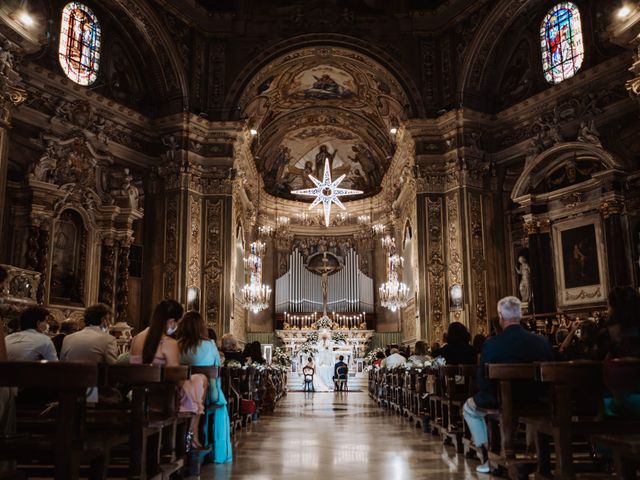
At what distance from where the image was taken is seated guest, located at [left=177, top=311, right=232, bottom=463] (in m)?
6.24

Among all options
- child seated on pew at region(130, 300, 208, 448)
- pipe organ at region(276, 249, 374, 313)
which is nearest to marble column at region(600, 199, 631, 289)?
child seated on pew at region(130, 300, 208, 448)

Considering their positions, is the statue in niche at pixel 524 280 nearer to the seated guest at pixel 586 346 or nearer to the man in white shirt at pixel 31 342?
the seated guest at pixel 586 346

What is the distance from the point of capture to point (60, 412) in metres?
3.55

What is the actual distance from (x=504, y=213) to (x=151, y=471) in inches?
595

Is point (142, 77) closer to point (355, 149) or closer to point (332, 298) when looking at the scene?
point (355, 149)

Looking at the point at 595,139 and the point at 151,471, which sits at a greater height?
the point at 595,139

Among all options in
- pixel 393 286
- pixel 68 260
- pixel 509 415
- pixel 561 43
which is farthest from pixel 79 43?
pixel 509 415

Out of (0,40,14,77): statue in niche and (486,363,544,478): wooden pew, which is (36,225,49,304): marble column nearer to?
(0,40,14,77): statue in niche

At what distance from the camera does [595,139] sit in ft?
48.4

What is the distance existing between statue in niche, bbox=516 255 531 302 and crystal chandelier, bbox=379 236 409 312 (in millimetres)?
5672

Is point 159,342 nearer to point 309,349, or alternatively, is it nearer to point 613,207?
point 613,207

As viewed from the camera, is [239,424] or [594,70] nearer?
[239,424]

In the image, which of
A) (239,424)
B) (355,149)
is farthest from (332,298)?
(239,424)

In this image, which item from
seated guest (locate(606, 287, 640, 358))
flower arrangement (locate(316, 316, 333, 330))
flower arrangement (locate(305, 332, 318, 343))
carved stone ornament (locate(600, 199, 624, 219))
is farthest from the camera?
flower arrangement (locate(316, 316, 333, 330))
